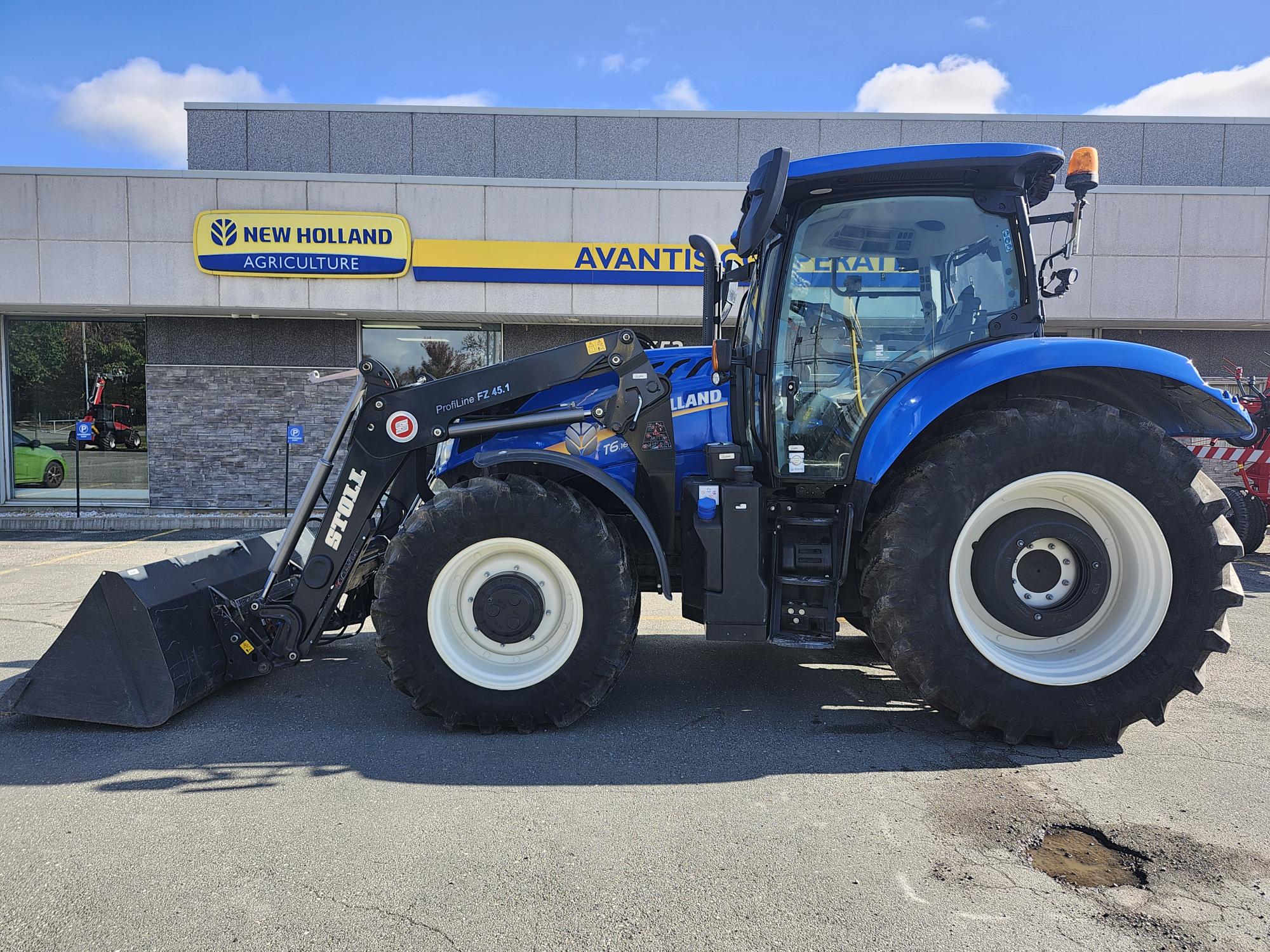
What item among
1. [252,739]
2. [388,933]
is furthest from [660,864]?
[252,739]

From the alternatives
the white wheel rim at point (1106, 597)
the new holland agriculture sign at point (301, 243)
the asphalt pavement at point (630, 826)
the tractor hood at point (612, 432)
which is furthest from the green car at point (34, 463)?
the white wheel rim at point (1106, 597)

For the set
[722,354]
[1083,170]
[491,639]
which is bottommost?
[491,639]

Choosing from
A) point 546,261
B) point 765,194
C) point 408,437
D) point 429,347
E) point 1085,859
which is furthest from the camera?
point 429,347

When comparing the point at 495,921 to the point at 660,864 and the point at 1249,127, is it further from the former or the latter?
the point at 1249,127

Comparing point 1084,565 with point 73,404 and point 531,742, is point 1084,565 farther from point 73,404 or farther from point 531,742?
point 73,404

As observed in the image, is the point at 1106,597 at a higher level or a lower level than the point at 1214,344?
lower

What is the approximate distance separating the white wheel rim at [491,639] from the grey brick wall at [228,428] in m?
10.7

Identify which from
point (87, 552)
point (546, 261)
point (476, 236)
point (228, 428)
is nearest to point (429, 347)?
point (476, 236)

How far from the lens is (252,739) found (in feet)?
12.2

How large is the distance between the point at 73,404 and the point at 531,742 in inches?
600

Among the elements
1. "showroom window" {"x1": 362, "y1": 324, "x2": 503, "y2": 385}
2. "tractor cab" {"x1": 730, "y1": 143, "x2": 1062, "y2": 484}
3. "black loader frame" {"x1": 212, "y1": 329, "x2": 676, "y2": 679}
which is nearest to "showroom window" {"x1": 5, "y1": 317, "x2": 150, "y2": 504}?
"showroom window" {"x1": 362, "y1": 324, "x2": 503, "y2": 385}

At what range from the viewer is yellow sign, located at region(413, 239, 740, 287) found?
40.8 feet

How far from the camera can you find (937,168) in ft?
12.5

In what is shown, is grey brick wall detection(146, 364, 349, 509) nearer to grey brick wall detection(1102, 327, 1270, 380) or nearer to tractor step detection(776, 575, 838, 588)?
tractor step detection(776, 575, 838, 588)
